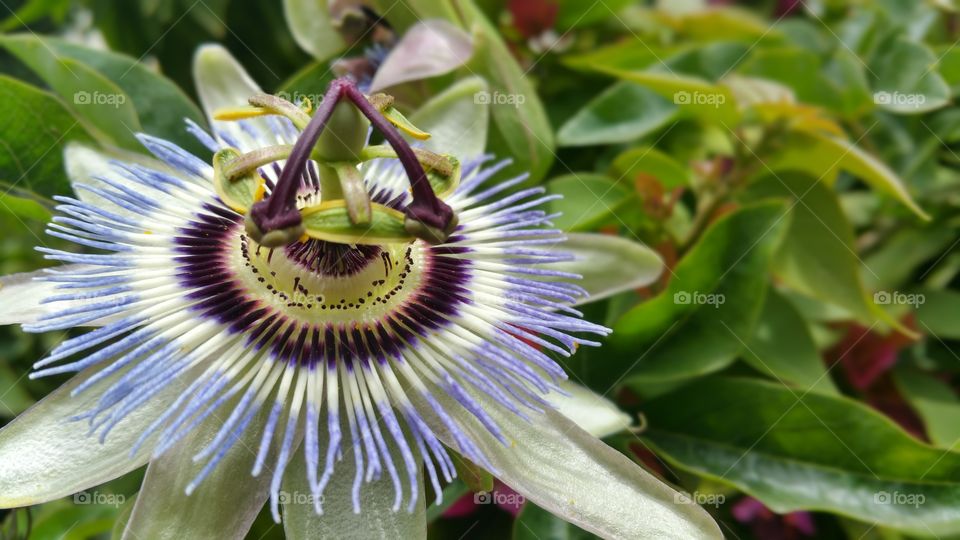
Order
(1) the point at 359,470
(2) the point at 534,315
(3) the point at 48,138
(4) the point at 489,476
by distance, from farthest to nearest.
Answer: (3) the point at 48,138
(2) the point at 534,315
(4) the point at 489,476
(1) the point at 359,470

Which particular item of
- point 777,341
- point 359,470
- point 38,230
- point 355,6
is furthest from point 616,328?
point 38,230

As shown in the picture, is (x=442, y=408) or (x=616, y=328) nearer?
(x=442, y=408)

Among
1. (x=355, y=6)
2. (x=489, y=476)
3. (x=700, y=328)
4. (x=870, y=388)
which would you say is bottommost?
(x=870, y=388)

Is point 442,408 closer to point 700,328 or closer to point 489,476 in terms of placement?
point 489,476

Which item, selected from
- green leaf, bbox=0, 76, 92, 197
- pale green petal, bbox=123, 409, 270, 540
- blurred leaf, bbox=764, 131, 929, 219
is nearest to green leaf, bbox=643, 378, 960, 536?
blurred leaf, bbox=764, 131, 929, 219

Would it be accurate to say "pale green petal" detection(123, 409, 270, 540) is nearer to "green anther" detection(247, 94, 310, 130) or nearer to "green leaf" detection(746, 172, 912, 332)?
"green anther" detection(247, 94, 310, 130)

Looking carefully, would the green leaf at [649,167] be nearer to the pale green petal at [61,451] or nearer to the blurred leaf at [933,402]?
the blurred leaf at [933,402]
